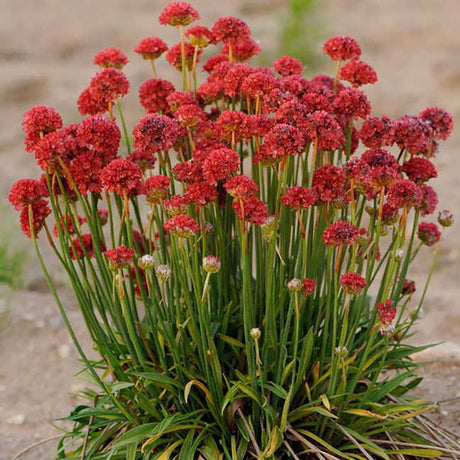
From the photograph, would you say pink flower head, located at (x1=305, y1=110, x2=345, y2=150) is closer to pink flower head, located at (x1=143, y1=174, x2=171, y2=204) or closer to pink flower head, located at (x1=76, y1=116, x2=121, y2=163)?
pink flower head, located at (x1=143, y1=174, x2=171, y2=204)

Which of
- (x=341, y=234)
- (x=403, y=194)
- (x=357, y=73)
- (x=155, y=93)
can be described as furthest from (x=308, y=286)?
(x=155, y=93)

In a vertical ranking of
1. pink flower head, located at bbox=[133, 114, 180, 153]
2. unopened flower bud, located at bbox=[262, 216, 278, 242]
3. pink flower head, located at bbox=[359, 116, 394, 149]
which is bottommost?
unopened flower bud, located at bbox=[262, 216, 278, 242]

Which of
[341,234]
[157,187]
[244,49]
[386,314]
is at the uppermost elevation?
[244,49]

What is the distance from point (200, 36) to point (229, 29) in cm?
9

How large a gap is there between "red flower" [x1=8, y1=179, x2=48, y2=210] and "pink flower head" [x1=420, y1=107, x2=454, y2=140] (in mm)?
1019

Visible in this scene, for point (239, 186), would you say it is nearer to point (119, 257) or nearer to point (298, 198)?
point (298, 198)

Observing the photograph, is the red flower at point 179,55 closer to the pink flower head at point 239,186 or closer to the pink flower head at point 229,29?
the pink flower head at point 229,29

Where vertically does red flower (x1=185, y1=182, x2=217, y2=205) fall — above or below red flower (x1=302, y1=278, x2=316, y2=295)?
above

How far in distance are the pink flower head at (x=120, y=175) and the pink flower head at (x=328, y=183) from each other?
42cm

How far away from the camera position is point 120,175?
1620mm

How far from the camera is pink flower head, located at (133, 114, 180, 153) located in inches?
66.2

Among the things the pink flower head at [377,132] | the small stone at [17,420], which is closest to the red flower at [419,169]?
the pink flower head at [377,132]

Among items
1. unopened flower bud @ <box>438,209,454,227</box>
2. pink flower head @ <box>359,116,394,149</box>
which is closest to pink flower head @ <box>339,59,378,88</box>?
pink flower head @ <box>359,116,394,149</box>

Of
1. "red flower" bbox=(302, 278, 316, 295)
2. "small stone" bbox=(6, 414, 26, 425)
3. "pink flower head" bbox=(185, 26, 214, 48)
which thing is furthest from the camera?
"small stone" bbox=(6, 414, 26, 425)
